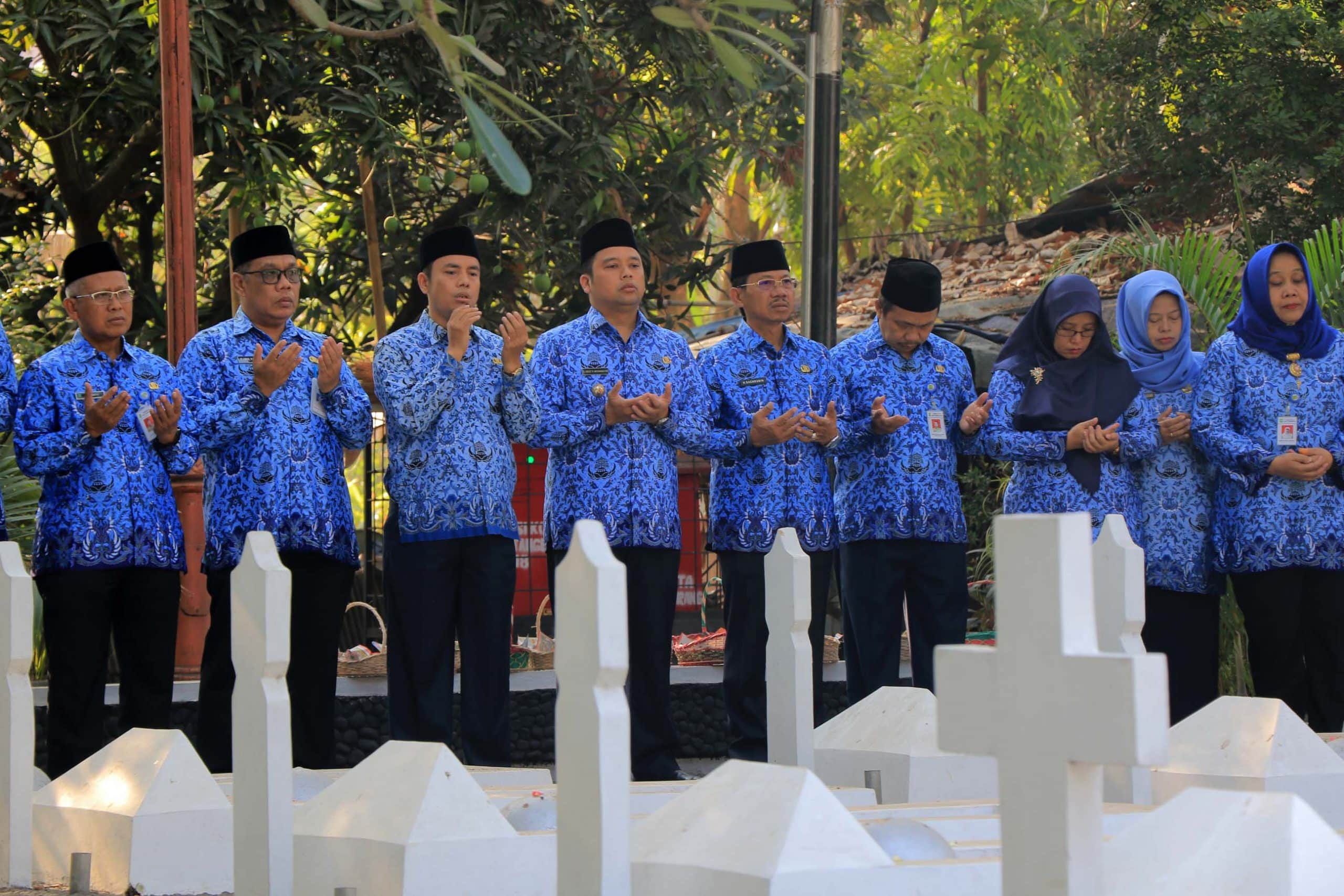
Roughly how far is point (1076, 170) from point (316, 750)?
17183 mm

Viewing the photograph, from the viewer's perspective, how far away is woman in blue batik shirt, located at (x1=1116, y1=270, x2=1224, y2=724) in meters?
6.06

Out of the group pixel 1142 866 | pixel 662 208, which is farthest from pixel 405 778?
pixel 662 208

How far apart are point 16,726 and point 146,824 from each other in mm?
434

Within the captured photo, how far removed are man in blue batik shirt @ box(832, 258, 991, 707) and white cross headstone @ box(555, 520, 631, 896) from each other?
3481mm

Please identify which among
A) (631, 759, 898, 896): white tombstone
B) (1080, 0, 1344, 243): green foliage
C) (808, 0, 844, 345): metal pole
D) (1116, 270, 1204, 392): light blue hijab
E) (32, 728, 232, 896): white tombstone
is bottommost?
(32, 728, 232, 896): white tombstone

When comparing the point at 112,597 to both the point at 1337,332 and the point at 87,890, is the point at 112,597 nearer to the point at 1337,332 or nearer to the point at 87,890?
the point at 87,890

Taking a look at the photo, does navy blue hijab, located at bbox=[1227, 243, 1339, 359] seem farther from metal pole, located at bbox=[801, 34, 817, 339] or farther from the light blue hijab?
metal pole, located at bbox=[801, 34, 817, 339]

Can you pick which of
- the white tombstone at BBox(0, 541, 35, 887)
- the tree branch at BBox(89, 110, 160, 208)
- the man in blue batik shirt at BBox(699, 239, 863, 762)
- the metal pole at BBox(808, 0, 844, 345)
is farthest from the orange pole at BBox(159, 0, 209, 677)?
the white tombstone at BBox(0, 541, 35, 887)

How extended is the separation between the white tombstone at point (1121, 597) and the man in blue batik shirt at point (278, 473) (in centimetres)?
235

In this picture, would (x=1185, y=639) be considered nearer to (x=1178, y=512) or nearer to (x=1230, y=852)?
(x=1178, y=512)

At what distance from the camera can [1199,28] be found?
37.8 feet

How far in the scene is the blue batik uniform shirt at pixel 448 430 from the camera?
5.29 meters

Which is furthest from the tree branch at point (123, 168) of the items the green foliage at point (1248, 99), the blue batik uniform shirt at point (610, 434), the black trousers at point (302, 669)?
the green foliage at point (1248, 99)

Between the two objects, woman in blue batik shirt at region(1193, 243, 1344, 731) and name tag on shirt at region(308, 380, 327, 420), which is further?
woman in blue batik shirt at region(1193, 243, 1344, 731)
